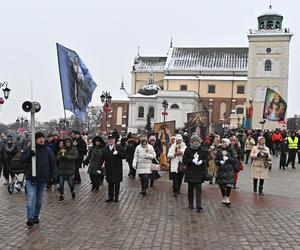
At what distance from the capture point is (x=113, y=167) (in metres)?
12.0

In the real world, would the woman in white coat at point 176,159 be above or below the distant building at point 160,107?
below

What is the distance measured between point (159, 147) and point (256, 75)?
5722 cm

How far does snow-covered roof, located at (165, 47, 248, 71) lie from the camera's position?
85.6 meters

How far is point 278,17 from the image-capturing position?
2768 inches

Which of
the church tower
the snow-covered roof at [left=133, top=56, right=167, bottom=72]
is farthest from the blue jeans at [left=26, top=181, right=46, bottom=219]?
the snow-covered roof at [left=133, top=56, right=167, bottom=72]

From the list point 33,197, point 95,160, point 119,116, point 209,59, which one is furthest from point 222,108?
point 33,197

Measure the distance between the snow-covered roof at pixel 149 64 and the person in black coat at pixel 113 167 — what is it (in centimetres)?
7973

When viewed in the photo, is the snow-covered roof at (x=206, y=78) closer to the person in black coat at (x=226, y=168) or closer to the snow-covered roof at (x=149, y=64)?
the snow-covered roof at (x=149, y=64)

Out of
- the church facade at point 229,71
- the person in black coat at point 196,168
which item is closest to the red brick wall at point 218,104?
the church facade at point 229,71

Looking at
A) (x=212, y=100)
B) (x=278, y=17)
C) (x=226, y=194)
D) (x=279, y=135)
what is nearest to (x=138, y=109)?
(x=212, y=100)

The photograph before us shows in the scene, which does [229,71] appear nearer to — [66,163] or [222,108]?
[222,108]

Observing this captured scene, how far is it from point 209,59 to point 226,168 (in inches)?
3040

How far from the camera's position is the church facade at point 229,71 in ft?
232

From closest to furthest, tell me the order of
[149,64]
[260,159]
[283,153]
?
[260,159] → [283,153] → [149,64]
